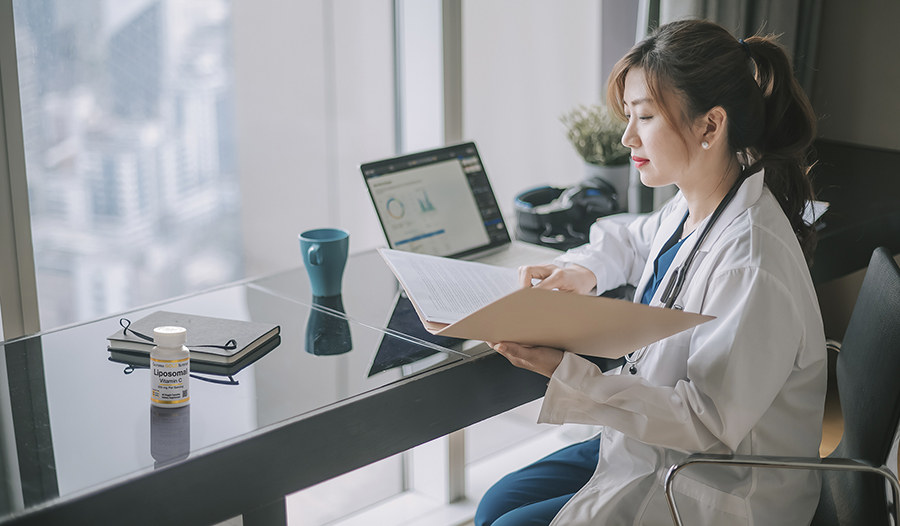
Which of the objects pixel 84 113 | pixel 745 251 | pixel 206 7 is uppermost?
pixel 206 7

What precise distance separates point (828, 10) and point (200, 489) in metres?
2.71

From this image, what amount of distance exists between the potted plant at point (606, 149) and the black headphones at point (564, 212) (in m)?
Result: 0.04

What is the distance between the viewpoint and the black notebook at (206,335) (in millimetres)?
1190

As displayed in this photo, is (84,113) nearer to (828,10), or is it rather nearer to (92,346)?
(92,346)

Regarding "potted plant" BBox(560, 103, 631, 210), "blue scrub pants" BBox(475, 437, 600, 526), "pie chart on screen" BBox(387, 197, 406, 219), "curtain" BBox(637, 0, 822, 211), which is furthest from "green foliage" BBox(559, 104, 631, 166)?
"blue scrub pants" BBox(475, 437, 600, 526)

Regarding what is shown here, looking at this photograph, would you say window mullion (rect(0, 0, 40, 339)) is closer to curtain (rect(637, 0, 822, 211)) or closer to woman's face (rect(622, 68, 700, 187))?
woman's face (rect(622, 68, 700, 187))

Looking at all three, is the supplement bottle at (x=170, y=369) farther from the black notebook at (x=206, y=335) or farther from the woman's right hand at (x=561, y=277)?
the woman's right hand at (x=561, y=277)

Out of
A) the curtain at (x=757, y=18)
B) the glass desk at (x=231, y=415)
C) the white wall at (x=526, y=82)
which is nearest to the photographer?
the glass desk at (x=231, y=415)

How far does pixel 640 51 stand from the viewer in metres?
1.27

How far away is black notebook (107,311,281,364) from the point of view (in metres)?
1.19

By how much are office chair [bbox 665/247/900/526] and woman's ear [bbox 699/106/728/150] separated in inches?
13.2

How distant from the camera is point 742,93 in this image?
47.6 inches

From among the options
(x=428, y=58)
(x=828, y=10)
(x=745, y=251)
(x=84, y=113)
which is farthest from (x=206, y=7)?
(x=828, y=10)

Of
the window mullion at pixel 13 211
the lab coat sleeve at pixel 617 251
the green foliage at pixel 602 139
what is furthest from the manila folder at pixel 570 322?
the green foliage at pixel 602 139
